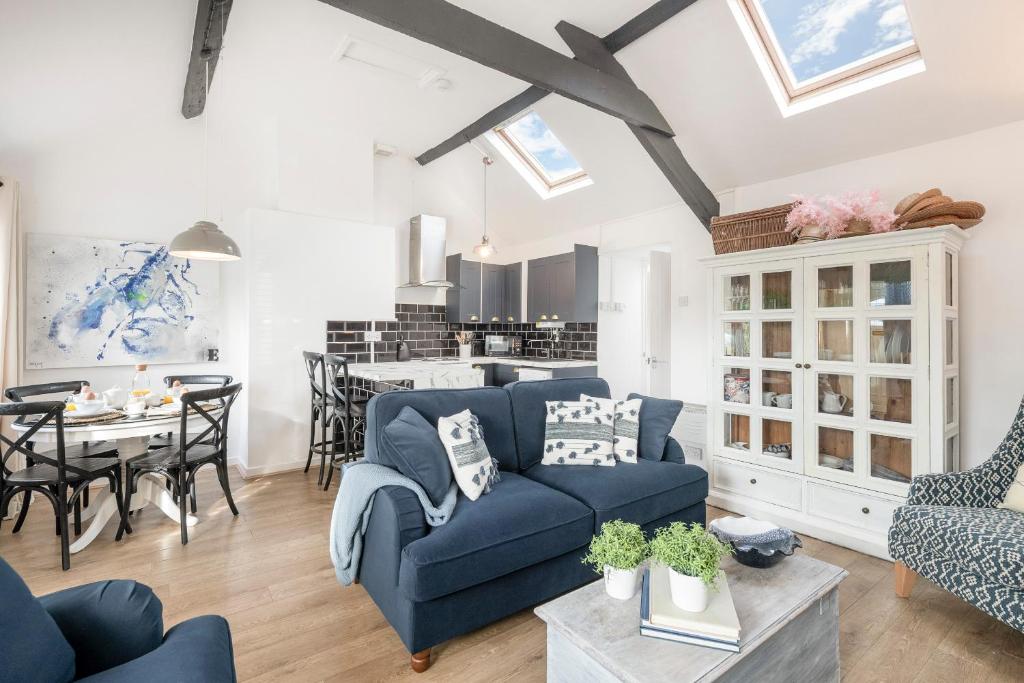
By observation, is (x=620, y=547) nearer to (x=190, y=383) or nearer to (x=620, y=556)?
(x=620, y=556)

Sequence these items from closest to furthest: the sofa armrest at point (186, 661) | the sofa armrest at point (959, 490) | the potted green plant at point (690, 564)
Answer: the sofa armrest at point (186, 661)
the potted green plant at point (690, 564)
the sofa armrest at point (959, 490)

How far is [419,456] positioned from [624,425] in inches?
54.4

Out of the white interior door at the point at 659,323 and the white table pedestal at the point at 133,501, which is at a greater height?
the white interior door at the point at 659,323

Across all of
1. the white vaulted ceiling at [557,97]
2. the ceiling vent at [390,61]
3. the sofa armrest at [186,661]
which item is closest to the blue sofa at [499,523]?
the sofa armrest at [186,661]

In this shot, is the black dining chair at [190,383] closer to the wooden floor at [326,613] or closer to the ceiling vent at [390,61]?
the wooden floor at [326,613]

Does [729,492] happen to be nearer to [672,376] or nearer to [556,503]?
[672,376]

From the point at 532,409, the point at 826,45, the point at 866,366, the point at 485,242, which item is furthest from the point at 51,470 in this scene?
the point at 826,45

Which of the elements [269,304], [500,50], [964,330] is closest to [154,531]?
[269,304]

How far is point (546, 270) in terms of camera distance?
5746mm

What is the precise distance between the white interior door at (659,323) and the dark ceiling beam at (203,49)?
162 inches

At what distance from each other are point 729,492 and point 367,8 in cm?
383

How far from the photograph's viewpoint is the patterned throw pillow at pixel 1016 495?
88.3 inches

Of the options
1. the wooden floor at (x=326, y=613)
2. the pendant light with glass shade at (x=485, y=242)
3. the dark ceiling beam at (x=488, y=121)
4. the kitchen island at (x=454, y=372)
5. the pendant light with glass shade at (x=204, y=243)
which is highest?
the dark ceiling beam at (x=488, y=121)

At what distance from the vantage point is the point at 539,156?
5.48 m
